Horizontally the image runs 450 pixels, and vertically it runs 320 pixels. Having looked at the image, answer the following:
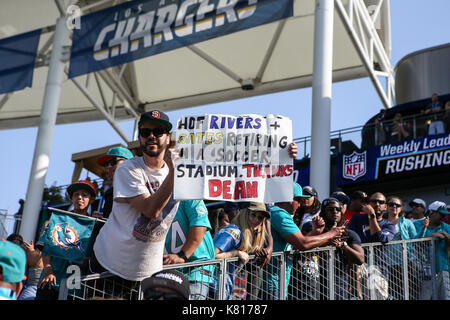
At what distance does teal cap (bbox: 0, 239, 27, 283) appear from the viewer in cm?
375

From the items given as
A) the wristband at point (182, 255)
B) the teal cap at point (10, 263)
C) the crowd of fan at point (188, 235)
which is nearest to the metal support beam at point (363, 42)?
the crowd of fan at point (188, 235)

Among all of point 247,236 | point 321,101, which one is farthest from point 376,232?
point 321,101

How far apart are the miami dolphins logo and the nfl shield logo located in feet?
42.4

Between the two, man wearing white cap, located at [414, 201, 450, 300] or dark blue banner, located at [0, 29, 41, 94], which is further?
dark blue banner, located at [0, 29, 41, 94]

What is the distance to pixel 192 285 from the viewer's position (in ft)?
17.1

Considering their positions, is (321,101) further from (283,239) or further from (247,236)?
(247,236)

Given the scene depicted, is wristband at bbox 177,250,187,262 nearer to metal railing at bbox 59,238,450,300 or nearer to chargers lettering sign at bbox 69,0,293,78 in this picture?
metal railing at bbox 59,238,450,300

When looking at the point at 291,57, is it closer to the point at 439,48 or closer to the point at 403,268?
the point at 439,48

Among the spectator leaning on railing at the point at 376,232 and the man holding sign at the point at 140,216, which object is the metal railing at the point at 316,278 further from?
the man holding sign at the point at 140,216

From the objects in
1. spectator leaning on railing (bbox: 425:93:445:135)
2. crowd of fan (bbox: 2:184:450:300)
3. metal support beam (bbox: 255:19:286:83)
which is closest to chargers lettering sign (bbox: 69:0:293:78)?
spectator leaning on railing (bbox: 425:93:445:135)

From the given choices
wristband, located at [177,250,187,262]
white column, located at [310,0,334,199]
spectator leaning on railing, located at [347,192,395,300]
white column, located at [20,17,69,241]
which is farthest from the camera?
white column, located at [20,17,69,241]

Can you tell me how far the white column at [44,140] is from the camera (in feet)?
56.6

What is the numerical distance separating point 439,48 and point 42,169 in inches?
529
